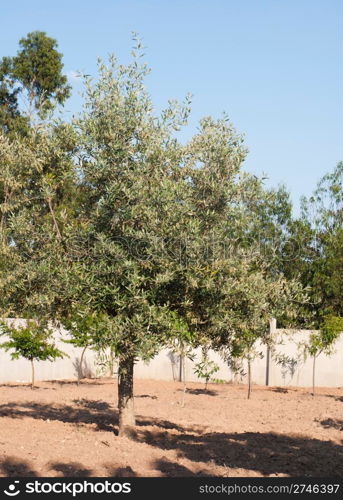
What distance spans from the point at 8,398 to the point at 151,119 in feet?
39.9

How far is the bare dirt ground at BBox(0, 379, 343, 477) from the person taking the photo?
38.8 feet

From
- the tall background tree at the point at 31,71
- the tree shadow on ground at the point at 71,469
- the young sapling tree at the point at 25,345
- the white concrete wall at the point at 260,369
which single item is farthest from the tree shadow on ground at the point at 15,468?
the tall background tree at the point at 31,71

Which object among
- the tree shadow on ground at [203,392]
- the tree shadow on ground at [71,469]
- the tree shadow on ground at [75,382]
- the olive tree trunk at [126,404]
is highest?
the olive tree trunk at [126,404]

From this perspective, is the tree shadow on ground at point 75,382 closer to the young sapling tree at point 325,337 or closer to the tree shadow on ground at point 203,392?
the tree shadow on ground at point 203,392

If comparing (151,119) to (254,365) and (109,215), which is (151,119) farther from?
(254,365)

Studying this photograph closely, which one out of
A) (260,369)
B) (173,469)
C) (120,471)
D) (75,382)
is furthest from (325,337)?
(120,471)

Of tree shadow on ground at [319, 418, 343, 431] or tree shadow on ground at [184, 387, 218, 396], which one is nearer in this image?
→ tree shadow on ground at [319, 418, 343, 431]

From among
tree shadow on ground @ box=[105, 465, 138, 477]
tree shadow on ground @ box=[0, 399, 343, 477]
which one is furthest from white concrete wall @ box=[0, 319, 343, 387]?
tree shadow on ground @ box=[105, 465, 138, 477]

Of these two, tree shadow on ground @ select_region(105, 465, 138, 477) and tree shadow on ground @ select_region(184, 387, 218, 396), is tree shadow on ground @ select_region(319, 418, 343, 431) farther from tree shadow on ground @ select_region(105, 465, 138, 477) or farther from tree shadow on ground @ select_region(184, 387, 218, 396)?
tree shadow on ground @ select_region(105, 465, 138, 477)

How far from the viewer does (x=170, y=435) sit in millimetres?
15867

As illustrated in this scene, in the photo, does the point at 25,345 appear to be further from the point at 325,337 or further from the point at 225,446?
the point at 225,446

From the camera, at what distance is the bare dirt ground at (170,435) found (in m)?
11.8

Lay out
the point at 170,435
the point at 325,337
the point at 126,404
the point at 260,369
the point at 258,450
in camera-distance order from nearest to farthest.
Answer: the point at 258,450
the point at 126,404
the point at 170,435
the point at 325,337
the point at 260,369

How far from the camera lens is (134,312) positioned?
1259 cm
